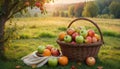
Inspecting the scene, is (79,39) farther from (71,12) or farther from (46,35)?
(71,12)

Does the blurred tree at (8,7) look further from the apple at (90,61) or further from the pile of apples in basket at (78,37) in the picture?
the apple at (90,61)

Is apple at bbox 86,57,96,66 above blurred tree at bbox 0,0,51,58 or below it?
below

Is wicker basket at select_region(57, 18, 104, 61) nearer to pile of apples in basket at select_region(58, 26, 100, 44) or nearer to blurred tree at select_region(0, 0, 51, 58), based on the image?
pile of apples in basket at select_region(58, 26, 100, 44)

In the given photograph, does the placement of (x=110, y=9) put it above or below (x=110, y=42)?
above

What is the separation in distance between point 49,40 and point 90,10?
3.51m

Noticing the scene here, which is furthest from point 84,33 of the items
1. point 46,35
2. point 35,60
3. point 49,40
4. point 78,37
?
point 46,35

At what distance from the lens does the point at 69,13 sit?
1172 centimetres

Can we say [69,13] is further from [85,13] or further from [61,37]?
[61,37]

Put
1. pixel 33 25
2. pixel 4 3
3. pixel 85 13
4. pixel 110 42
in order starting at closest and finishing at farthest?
pixel 4 3, pixel 110 42, pixel 33 25, pixel 85 13

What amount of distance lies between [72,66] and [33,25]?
529cm

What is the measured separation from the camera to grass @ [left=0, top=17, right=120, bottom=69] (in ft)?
19.4

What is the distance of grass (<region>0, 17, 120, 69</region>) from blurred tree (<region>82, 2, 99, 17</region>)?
374 mm

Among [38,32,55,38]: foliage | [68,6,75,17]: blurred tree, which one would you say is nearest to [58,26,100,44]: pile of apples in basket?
[38,32,55,38]: foliage

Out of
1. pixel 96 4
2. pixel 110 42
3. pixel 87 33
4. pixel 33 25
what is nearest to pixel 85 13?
pixel 96 4
